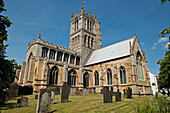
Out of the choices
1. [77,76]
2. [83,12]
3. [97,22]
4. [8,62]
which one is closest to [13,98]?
[8,62]

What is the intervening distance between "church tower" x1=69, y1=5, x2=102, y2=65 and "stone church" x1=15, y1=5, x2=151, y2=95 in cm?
150

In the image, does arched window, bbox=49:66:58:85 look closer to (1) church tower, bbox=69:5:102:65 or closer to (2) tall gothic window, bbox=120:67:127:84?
(1) church tower, bbox=69:5:102:65

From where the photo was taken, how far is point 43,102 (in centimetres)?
666

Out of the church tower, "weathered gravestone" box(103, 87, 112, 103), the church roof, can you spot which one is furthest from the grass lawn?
the church tower

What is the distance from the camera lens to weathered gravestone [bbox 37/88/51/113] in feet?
21.1

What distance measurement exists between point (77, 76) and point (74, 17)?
28072 mm

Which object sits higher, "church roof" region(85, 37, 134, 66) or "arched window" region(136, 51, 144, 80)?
"church roof" region(85, 37, 134, 66)

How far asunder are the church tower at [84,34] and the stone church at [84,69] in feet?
4.93

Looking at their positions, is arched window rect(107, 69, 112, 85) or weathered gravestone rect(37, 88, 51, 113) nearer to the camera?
weathered gravestone rect(37, 88, 51, 113)

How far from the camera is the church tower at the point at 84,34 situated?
37.9m

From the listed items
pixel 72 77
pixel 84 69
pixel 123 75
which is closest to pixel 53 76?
pixel 72 77

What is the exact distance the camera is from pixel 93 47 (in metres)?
41.7

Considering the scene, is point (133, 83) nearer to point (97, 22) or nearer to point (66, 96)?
point (66, 96)

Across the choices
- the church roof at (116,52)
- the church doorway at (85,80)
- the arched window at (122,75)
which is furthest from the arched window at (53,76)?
the arched window at (122,75)
